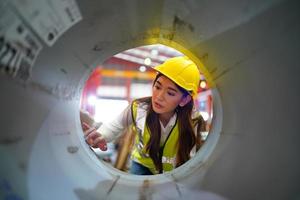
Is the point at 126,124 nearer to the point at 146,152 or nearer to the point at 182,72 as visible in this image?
the point at 146,152

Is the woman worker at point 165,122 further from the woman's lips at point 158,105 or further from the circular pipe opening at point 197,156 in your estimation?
the circular pipe opening at point 197,156

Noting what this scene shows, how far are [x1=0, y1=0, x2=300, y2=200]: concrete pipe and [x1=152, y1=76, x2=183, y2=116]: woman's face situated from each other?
0.63 metres

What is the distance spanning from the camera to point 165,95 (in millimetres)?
1254

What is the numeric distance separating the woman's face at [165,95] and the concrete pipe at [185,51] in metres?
0.63

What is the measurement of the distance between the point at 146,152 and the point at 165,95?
0.93 ft

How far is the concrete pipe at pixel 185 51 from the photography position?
0.47 meters

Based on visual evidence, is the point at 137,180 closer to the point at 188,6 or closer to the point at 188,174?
the point at 188,174

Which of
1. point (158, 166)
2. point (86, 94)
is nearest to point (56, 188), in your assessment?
point (158, 166)

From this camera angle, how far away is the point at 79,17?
487 millimetres

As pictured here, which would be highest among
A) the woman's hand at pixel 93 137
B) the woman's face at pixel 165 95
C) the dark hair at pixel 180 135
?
the woman's face at pixel 165 95

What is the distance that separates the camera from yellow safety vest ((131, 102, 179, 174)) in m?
1.31

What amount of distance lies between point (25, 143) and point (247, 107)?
0.39m

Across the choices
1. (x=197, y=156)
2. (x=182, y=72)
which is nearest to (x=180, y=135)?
(x=182, y=72)

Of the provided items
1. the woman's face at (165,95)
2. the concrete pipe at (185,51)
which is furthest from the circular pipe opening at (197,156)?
the woman's face at (165,95)
